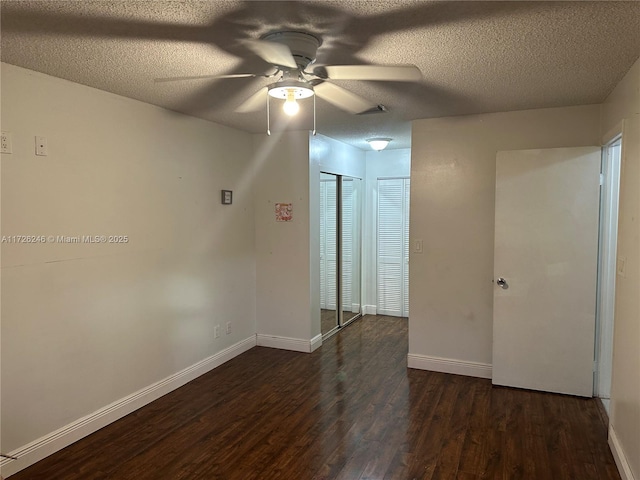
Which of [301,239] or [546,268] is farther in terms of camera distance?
[301,239]

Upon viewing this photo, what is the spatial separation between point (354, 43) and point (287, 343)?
3.22m

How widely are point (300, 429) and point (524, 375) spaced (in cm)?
186

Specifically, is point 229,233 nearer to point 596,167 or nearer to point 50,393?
point 50,393

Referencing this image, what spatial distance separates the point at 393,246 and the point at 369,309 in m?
0.94

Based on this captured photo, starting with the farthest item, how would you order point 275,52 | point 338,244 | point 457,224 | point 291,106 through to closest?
point 338,244 → point 457,224 → point 291,106 → point 275,52

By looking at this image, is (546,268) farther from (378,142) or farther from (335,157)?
(335,157)

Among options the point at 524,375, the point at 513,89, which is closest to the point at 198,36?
the point at 513,89

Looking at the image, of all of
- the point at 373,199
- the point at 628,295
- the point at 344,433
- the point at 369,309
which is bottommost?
the point at 344,433

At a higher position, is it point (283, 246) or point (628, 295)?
point (283, 246)

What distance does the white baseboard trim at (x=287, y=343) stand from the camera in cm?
448

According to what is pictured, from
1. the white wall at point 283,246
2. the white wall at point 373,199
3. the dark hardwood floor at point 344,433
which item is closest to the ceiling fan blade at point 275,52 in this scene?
the dark hardwood floor at point 344,433

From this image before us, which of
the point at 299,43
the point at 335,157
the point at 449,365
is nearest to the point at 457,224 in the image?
the point at 449,365

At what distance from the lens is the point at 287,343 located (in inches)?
179

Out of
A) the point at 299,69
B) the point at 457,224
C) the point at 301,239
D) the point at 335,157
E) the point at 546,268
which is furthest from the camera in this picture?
the point at 335,157
